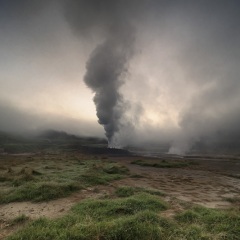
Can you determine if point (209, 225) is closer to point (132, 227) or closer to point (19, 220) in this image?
point (132, 227)

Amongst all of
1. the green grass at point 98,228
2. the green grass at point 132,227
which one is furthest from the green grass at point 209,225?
the green grass at point 98,228

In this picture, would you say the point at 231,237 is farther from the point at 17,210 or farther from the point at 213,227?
the point at 17,210

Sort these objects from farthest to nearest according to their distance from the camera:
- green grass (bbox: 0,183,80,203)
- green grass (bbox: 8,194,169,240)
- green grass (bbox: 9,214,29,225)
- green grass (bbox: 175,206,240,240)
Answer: green grass (bbox: 0,183,80,203) < green grass (bbox: 9,214,29,225) < green grass (bbox: 175,206,240,240) < green grass (bbox: 8,194,169,240)

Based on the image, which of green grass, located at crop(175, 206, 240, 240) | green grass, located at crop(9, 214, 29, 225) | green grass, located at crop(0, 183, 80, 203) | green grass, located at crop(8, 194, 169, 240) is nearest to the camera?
green grass, located at crop(8, 194, 169, 240)

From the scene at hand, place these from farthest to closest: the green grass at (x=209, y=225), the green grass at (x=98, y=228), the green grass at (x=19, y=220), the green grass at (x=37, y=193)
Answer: the green grass at (x=37, y=193), the green grass at (x=19, y=220), the green grass at (x=209, y=225), the green grass at (x=98, y=228)

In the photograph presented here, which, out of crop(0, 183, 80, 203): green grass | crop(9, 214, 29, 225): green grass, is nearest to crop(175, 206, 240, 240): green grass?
crop(9, 214, 29, 225): green grass

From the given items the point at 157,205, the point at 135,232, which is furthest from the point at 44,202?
the point at 135,232

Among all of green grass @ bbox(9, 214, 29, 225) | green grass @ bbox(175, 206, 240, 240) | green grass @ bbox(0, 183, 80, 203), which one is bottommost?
green grass @ bbox(9, 214, 29, 225)

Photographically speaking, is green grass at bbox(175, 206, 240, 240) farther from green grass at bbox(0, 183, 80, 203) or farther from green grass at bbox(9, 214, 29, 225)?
green grass at bbox(0, 183, 80, 203)

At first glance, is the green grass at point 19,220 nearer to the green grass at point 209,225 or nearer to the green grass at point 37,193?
the green grass at point 37,193

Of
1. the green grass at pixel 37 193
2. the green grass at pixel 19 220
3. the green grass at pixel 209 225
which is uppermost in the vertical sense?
the green grass at pixel 209 225

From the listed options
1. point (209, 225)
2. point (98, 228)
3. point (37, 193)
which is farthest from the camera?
point (37, 193)

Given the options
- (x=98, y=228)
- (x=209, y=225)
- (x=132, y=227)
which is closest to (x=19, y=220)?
(x=98, y=228)

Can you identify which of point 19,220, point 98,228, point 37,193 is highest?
point 98,228
